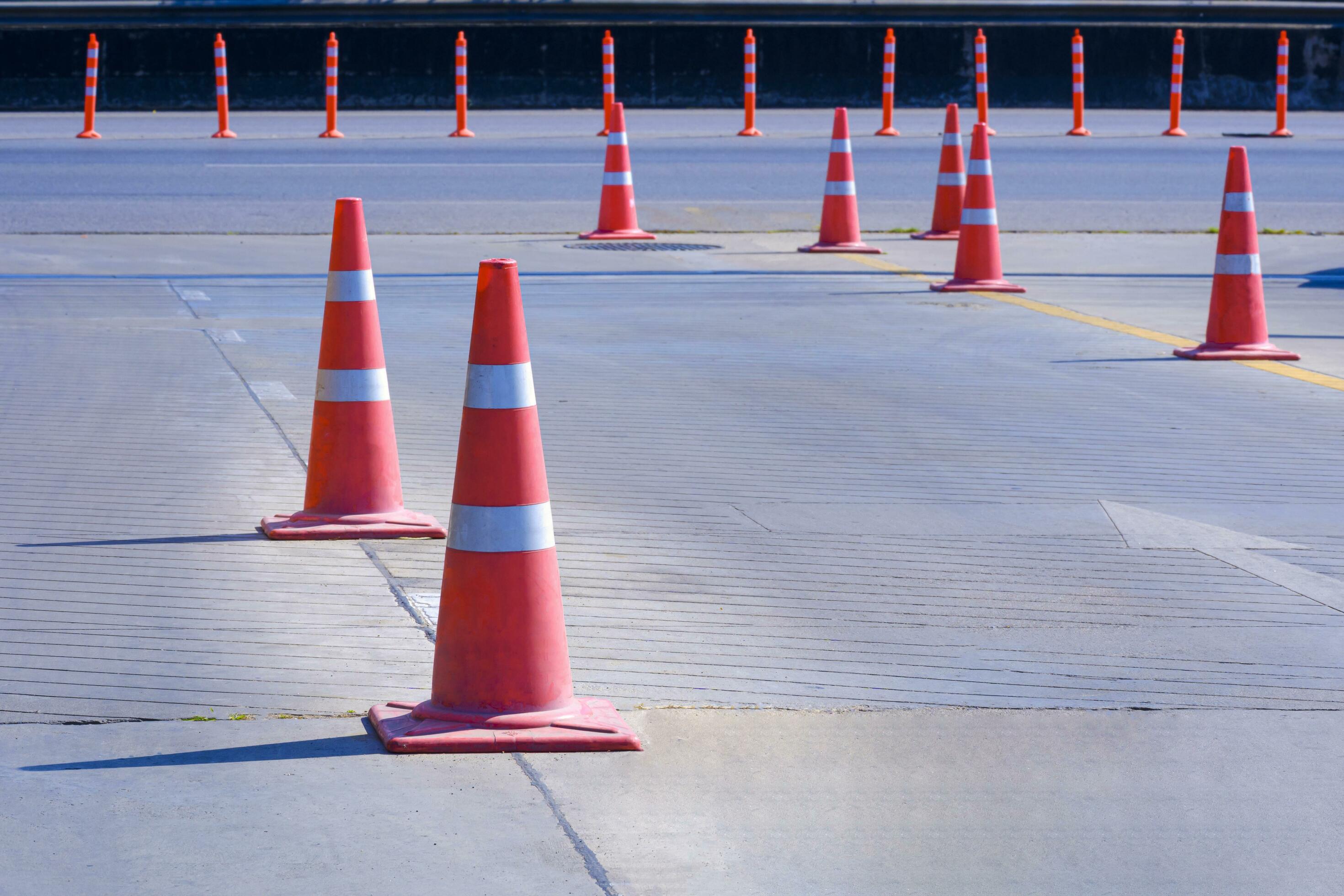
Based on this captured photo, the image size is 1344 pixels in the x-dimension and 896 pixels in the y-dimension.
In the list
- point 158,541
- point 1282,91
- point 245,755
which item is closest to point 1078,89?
point 1282,91

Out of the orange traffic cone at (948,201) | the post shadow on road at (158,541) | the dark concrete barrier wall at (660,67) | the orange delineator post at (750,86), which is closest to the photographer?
the post shadow on road at (158,541)

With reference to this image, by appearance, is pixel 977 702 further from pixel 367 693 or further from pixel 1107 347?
pixel 1107 347

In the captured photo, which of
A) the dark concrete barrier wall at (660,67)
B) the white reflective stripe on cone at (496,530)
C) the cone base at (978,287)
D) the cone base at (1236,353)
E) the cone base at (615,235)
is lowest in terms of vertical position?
the cone base at (1236,353)

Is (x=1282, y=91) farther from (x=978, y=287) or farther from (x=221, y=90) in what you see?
(x=978, y=287)

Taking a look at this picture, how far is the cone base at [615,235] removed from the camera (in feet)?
43.4

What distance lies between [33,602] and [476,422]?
4.49 feet

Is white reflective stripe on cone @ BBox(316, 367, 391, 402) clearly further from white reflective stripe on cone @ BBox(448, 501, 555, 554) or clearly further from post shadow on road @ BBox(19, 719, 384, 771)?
post shadow on road @ BBox(19, 719, 384, 771)

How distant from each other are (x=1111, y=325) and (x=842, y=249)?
3.27 metres

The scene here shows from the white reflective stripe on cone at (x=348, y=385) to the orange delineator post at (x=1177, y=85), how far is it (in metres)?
18.3

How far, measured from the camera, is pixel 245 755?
3496 mm

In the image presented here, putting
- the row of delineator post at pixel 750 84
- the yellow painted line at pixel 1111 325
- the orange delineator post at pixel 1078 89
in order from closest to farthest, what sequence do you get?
the yellow painted line at pixel 1111 325, the row of delineator post at pixel 750 84, the orange delineator post at pixel 1078 89

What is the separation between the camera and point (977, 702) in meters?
3.89

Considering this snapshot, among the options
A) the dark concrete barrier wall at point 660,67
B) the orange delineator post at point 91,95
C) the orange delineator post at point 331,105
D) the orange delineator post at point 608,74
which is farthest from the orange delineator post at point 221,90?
the orange delineator post at point 608,74

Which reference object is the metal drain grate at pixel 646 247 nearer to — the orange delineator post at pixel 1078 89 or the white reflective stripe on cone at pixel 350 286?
the white reflective stripe on cone at pixel 350 286
